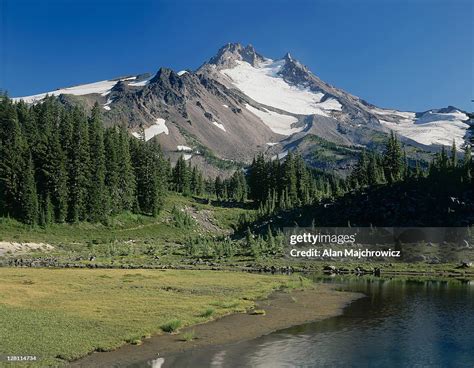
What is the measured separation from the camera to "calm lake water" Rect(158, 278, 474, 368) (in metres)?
33.0

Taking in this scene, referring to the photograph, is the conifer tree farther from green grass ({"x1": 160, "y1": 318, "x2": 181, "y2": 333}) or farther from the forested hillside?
green grass ({"x1": 160, "y1": 318, "x2": 181, "y2": 333})

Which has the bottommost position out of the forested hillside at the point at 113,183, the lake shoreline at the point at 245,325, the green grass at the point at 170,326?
the lake shoreline at the point at 245,325

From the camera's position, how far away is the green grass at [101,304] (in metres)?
33.8

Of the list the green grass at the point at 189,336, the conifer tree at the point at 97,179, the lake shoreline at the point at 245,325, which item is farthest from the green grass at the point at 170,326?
the conifer tree at the point at 97,179

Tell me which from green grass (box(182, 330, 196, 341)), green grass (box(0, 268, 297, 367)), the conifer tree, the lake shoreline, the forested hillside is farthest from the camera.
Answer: the conifer tree

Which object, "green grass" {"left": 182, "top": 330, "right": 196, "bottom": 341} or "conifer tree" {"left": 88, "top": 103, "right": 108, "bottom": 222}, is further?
"conifer tree" {"left": 88, "top": 103, "right": 108, "bottom": 222}

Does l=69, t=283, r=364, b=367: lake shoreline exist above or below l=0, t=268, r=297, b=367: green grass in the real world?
below

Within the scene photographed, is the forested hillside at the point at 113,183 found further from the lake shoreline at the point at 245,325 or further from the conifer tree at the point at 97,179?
the lake shoreline at the point at 245,325

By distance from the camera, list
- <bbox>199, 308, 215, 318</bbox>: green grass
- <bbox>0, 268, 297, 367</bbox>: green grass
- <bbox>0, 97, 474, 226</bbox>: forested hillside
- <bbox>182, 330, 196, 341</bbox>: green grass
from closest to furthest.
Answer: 1. <bbox>0, 268, 297, 367</bbox>: green grass
2. <bbox>182, 330, 196, 341</bbox>: green grass
3. <bbox>199, 308, 215, 318</bbox>: green grass
4. <bbox>0, 97, 474, 226</bbox>: forested hillside

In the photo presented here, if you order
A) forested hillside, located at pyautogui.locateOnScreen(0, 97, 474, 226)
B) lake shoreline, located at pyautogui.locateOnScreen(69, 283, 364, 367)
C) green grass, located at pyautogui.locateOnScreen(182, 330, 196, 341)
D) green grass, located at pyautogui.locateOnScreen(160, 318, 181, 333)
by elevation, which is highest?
forested hillside, located at pyautogui.locateOnScreen(0, 97, 474, 226)

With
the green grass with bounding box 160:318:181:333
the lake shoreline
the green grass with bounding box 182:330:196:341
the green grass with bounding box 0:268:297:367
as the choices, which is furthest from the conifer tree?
the green grass with bounding box 182:330:196:341

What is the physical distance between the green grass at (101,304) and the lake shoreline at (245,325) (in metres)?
1.15

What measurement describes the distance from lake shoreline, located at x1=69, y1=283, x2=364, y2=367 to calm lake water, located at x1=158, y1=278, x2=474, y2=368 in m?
1.60

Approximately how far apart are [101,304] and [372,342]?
27.7m
